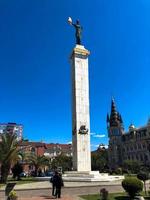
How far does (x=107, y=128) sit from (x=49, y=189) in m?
145

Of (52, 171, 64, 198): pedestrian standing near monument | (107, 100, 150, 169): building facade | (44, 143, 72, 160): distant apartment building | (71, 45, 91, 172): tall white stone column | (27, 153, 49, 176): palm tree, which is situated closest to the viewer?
(52, 171, 64, 198): pedestrian standing near monument

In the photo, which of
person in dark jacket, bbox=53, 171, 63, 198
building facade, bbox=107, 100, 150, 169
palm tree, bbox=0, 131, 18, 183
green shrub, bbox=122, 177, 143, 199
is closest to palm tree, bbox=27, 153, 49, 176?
palm tree, bbox=0, 131, 18, 183

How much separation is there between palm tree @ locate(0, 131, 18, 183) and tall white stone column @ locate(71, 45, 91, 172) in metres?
8.98

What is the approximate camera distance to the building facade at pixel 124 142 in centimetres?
13466

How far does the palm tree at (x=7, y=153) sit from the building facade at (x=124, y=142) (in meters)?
93.9

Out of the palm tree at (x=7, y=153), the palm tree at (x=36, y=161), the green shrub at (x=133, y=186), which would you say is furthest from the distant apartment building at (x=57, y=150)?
the green shrub at (x=133, y=186)

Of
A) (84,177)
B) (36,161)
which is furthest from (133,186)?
(36,161)

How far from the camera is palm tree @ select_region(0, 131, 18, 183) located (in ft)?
136

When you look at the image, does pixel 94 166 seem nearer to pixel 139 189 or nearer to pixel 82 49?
pixel 82 49

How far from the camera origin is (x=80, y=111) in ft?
128

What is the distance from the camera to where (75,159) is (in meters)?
37.9

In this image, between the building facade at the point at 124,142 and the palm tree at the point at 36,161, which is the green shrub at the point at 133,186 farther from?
the building facade at the point at 124,142

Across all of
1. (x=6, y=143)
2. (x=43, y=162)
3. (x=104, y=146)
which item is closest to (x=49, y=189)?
(x=6, y=143)

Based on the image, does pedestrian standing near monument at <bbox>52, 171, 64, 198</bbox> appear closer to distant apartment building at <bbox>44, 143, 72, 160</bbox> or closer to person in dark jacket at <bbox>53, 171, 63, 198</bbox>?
person in dark jacket at <bbox>53, 171, 63, 198</bbox>
